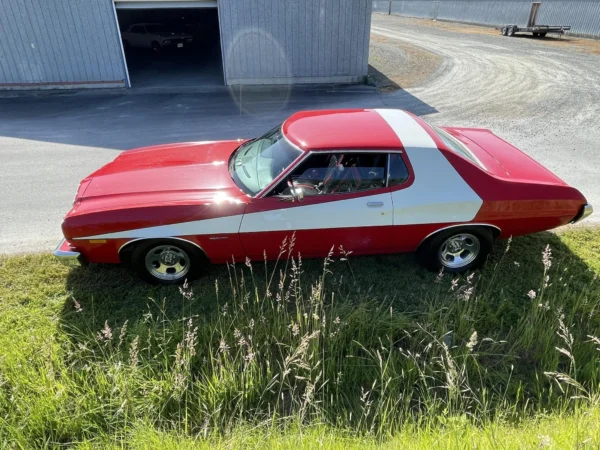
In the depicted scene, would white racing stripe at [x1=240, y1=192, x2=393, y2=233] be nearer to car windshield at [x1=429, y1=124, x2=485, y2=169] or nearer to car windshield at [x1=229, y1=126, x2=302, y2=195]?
car windshield at [x1=229, y1=126, x2=302, y2=195]

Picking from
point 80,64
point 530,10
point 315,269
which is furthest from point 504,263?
point 530,10

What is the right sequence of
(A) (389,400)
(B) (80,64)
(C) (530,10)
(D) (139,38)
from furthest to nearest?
1. (C) (530,10)
2. (D) (139,38)
3. (B) (80,64)
4. (A) (389,400)

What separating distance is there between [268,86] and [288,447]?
40.4ft

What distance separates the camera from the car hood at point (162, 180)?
376 cm

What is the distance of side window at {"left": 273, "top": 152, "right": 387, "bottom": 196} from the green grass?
74cm

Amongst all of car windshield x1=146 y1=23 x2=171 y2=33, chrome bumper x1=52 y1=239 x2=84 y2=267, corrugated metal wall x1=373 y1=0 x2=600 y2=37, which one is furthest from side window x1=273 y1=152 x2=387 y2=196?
corrugated metal wall x1=373 y1=0 x2=600 y2=37

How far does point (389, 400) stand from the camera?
9.26 ft

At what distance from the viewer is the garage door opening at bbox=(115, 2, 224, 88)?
46.0 feet

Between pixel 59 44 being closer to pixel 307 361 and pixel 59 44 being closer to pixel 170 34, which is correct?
pixel 170 34

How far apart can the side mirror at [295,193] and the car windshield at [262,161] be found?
0.18m

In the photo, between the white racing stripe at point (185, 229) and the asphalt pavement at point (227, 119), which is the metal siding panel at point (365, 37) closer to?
the asphalt pavement at point (227, 119)

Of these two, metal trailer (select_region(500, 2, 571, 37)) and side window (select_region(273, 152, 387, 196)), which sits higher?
side window (select_region(273, 152, 387, 196))

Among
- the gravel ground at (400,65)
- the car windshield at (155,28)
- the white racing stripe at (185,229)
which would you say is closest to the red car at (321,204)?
the white racing stripe at (185,229)

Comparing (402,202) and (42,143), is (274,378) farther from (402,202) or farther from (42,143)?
(42,143)
